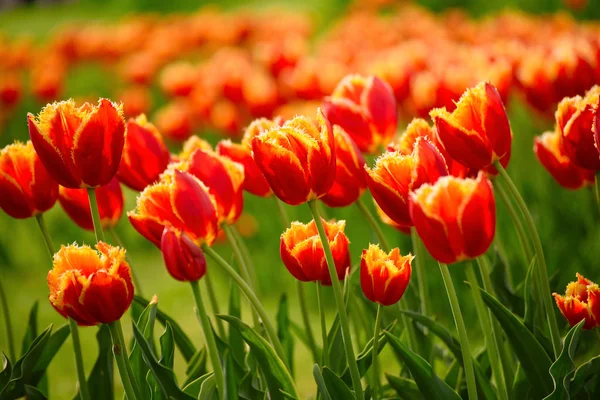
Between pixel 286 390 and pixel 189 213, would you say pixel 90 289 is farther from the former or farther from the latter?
pixel 286 390

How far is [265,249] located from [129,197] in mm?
1424

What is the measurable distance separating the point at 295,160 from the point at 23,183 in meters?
0.48

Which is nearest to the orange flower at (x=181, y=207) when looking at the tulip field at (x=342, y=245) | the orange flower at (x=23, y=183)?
the tulip field at (x=342, y=245)

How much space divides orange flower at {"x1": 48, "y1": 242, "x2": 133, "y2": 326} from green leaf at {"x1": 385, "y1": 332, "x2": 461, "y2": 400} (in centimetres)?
38

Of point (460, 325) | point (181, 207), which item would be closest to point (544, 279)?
point (460, 325)

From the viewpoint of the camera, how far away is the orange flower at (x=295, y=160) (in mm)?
936

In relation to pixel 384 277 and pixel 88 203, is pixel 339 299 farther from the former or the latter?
pixel 88 203

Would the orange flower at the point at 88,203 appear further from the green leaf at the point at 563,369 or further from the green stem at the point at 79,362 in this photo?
the green leaf at the point at 563,369

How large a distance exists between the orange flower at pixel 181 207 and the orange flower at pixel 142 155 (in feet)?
0.77

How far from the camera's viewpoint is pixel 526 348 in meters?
1.03

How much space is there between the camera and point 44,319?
104 inches

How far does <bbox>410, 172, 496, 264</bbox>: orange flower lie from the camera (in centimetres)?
83

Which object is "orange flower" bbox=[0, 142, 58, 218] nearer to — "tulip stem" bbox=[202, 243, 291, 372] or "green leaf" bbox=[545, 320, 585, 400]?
"tulip stem" bbox=[202, 243, 291, 372]

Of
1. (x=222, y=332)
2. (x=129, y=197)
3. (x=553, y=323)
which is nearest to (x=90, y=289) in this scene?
(x=222, y=332)
